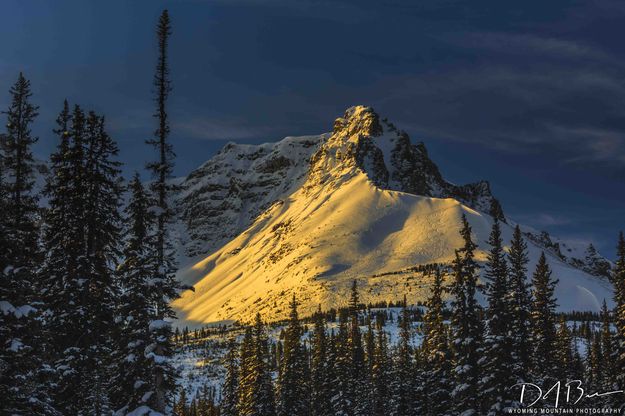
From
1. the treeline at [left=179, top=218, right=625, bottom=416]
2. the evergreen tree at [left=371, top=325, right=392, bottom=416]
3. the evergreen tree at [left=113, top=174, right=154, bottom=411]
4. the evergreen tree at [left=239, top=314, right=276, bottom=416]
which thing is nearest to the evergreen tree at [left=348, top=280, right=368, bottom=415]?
the treeline at [left=179, top=218, right=625, bottom=416]

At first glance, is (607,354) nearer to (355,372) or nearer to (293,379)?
(355,372)

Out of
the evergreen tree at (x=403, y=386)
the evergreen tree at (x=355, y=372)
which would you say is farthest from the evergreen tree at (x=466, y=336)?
the evergreen tree at (x=403, y=386)

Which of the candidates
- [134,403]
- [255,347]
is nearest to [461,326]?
[134,403]

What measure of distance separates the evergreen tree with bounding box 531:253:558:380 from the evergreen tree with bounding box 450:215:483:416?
9827 mm

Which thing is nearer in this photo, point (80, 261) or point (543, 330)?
point (80, 261)

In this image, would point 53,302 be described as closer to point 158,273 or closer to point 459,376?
point 158,273

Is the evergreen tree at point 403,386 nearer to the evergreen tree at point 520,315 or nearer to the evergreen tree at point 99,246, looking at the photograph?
the evergreen tree at point 520,315

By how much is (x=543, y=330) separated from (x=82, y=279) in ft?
112

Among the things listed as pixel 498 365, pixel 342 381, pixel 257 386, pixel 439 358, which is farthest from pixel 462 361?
pixel 342 381

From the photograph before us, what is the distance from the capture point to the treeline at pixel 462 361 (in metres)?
38.8

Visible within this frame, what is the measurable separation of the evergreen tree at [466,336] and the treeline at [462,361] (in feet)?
0.20

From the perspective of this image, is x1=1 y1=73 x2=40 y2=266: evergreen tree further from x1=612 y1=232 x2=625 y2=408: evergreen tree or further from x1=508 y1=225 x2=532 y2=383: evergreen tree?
x1=612 y1=232 x2=625 y2=408: evergreen tree

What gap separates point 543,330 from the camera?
49.7m

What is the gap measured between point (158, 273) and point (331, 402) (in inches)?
1795
